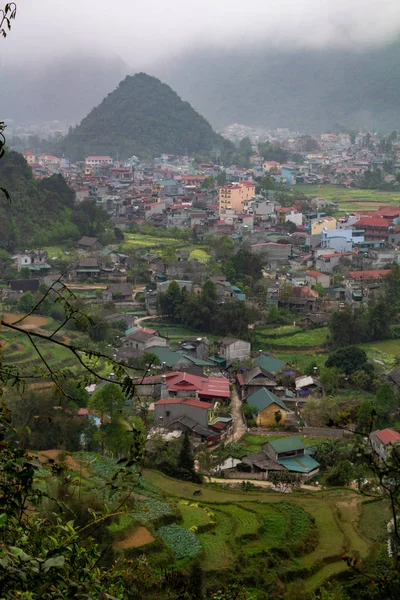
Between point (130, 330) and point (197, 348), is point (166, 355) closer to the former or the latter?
point (197, 348)

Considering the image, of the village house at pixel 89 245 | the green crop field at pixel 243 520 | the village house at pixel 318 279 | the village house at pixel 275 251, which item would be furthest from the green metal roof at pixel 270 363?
the village house at pixel 89 245

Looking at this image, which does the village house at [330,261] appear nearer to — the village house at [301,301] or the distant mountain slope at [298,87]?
the village house at [301,301]

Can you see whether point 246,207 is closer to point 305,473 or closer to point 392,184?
point 392,184

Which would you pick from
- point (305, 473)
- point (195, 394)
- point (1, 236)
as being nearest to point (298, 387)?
point (195, 394)

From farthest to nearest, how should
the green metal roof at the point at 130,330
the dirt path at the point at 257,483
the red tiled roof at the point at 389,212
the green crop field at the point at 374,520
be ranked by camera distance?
the red tiled roof at the point at 389,212, the green metal roof at the point at 130,330, the dirt path at the point at 257,483, the green crop field at the point at 374,520

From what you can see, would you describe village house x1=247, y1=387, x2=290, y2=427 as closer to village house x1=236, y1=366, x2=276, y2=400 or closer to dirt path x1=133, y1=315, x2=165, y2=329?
village house x1=236, y1=366, x2=276, y2=400
